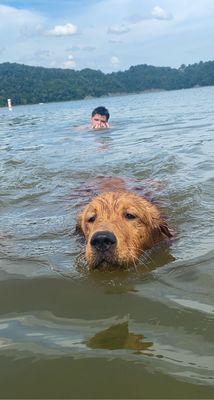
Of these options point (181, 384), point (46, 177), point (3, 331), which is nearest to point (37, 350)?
point (3, 331)

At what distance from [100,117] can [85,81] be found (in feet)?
367

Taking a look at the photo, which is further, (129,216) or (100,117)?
(100,117)

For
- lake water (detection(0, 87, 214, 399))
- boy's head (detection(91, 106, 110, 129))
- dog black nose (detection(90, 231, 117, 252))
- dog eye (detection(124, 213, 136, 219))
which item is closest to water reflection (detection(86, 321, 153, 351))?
lake water (detection(0, 87, 214, 399))

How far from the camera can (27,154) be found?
13.9 meters

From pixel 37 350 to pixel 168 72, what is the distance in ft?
515

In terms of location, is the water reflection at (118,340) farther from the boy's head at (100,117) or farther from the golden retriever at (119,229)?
the boy's head at (100,117)

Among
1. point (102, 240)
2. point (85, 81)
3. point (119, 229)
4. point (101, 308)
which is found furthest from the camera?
point (85, 81)

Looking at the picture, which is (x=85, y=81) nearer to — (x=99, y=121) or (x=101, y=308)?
(x=99, y=121)

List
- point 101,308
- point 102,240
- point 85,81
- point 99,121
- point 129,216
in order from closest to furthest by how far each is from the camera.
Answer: point 101,308
point 102,240
point 129,216
point 99,121
point 85,81

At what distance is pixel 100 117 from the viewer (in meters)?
18.7

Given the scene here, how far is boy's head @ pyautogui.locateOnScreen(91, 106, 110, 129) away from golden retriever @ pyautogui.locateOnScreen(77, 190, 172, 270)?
42.8 ft

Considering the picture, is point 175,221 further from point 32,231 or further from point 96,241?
point 96,241

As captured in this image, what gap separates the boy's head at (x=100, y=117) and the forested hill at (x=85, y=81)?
85.3 metres

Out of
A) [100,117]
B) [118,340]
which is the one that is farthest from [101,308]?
[100,117]
